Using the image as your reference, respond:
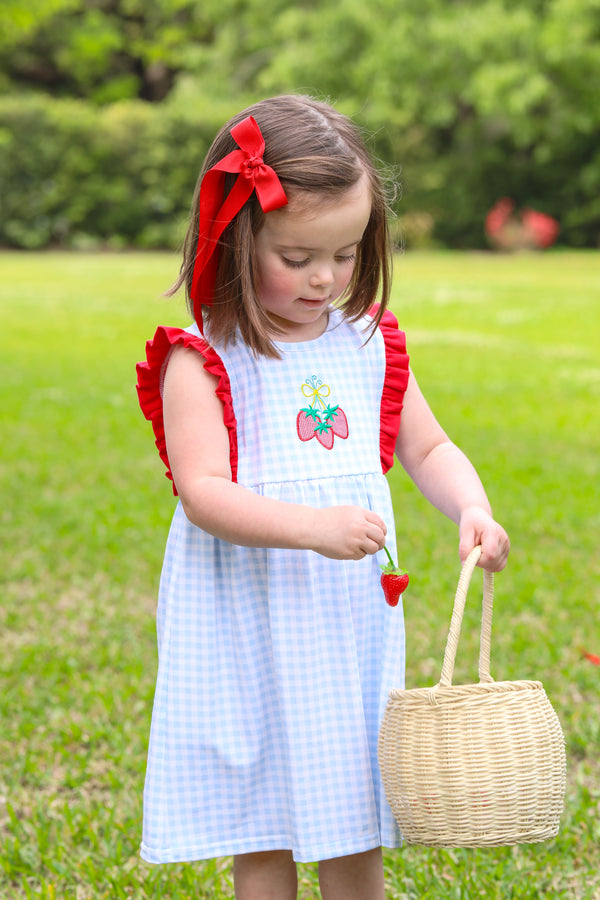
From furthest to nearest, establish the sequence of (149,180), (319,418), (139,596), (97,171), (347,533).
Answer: (97,171) → (149,180) → (139,596) → (319,418) → (347,533)

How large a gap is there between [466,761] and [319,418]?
0.60m

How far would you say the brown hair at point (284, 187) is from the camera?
177cm

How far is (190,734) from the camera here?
1.86m

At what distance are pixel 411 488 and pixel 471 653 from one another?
6.80 feet

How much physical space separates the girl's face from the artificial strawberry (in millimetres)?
433

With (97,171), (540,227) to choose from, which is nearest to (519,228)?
(540,227)

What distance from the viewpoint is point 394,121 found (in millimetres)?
26062

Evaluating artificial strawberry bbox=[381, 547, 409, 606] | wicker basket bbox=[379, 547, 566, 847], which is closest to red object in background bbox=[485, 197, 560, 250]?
artificial strawberry bbox=[381, 547, 409, 606]

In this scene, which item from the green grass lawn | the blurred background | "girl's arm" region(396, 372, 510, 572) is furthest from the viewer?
the blurred background

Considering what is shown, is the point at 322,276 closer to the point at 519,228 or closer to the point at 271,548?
the point at 271,548

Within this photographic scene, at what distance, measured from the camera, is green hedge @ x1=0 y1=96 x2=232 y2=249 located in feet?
82.4

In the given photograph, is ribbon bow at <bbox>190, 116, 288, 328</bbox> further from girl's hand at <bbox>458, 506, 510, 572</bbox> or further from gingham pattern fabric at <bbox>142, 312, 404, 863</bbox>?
girl's hand at <bbox>458, 506, 510, 572</bbox>

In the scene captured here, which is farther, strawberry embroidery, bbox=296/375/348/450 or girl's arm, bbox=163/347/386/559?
strawberry embroidery, bbox=296/375/348/450

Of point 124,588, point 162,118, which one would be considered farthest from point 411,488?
point 162,118
